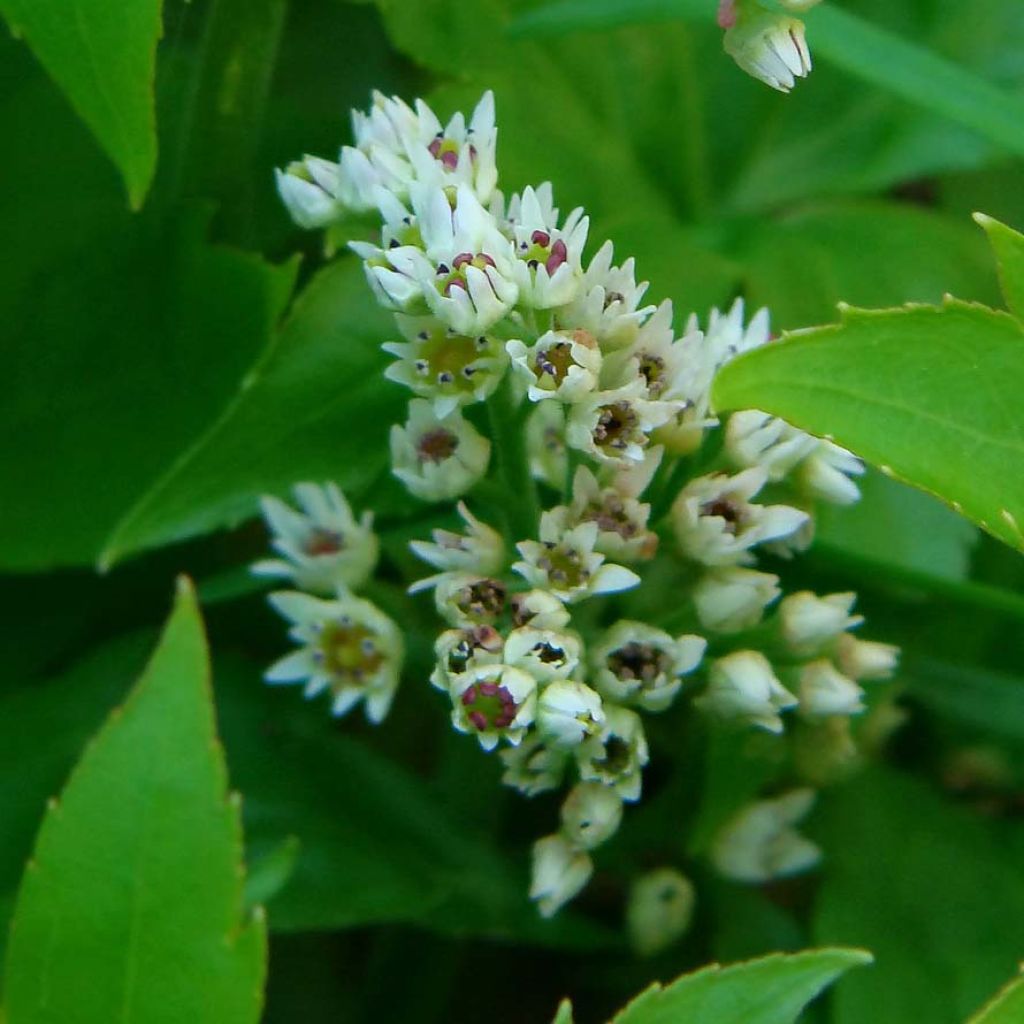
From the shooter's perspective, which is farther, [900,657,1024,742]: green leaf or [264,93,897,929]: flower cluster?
[900,657,1024,742]: green leaf

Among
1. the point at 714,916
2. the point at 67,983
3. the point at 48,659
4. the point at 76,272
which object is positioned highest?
the point at 76,272

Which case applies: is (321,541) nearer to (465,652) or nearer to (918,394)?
(465,652)

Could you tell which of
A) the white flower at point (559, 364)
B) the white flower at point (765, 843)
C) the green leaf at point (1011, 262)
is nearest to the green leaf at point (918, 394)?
the green leaf at point (1011, 262)

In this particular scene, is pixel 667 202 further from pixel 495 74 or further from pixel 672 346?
pixel 672 346

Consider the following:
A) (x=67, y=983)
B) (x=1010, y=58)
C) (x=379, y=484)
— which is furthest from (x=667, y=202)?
(x=67, y=983)

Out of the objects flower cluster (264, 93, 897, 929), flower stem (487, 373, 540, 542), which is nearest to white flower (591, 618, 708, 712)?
flower cluster (264, 93, 897, 929)

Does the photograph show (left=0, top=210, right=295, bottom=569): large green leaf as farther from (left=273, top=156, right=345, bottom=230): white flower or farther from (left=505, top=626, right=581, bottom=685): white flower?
(left=505, top=626, right=581, bottom=685): white flower
